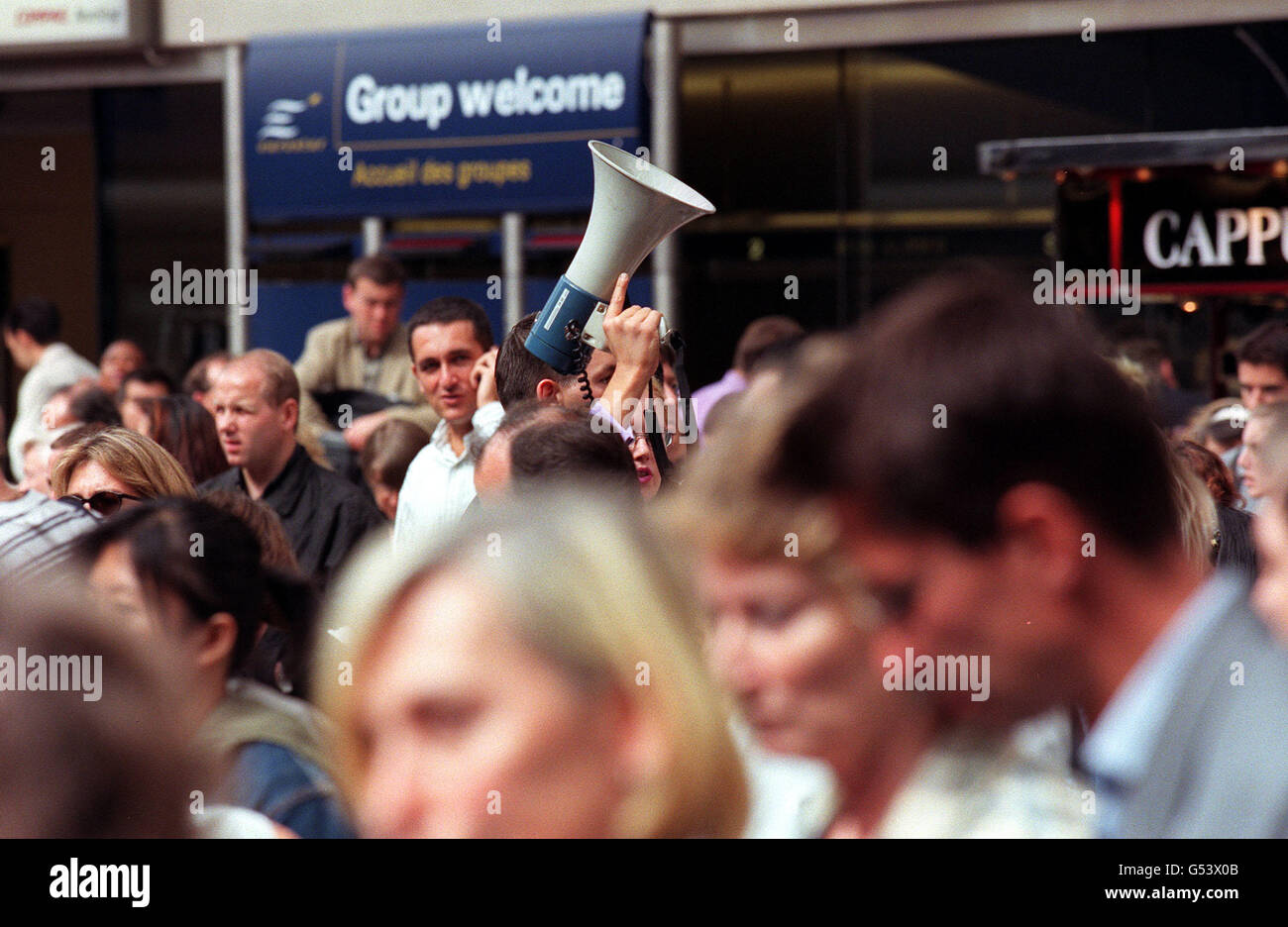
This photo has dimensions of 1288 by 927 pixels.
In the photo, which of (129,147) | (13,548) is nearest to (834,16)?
(129,147)

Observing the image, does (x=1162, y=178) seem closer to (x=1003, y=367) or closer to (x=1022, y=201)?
(x=1022, y=201)

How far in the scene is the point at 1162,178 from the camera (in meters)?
7.05

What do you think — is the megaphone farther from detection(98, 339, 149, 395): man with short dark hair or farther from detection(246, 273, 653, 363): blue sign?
detection(246, 273, 653, 363): blue sign

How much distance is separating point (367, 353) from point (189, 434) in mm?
2132

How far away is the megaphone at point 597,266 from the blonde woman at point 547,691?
2.52 meters

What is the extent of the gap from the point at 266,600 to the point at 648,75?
8.60 metres

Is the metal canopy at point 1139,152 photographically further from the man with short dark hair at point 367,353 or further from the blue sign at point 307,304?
the blue sign at point 307,304

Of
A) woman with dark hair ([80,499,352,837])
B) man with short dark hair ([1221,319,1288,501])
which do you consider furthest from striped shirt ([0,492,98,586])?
man with short dark hair ([1221,319,1288,501])

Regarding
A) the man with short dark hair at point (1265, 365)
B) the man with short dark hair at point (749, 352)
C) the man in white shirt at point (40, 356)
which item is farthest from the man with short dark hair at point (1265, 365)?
the man in white shirt at point (40, 356)

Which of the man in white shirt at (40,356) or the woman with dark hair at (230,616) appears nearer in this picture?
the woman with dark hair at (230,616)

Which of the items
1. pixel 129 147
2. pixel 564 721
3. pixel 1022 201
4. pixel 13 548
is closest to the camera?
pixel 564 721

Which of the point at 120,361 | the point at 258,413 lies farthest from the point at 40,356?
the point at 258,413

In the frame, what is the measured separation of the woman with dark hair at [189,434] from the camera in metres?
5.73

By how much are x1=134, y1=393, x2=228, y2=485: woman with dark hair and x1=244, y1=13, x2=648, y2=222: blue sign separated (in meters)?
5.33
